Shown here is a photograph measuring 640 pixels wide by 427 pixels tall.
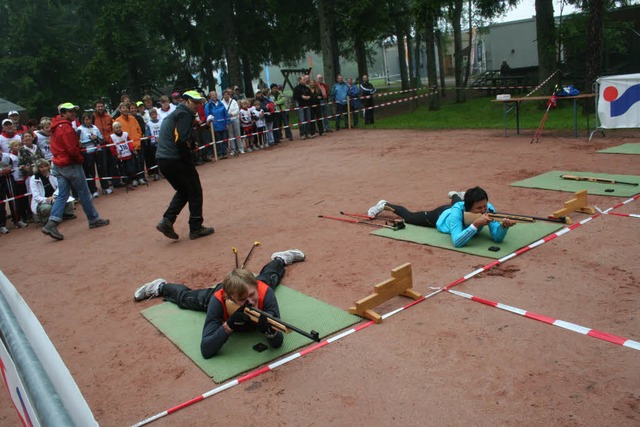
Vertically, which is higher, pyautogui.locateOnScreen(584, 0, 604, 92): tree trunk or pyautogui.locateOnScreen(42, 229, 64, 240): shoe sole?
pyautogui.locateOnScreen(584, 0, 604, 92): tree trunk

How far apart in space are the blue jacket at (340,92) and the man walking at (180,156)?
12047mm

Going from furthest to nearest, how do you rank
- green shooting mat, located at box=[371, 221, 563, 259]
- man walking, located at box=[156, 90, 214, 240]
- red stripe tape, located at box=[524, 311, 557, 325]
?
man walking, located at box=[156, 90, 214, 240]
green shooting mat, located at box=[371, 221, 563, 259]
red stripe tape, located at box=[524, 311, 557, 325]

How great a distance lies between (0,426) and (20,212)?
8106mm

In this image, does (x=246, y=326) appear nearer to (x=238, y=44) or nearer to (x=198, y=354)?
(x=198, y=354)

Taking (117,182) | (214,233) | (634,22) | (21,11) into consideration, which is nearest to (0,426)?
(214,233)

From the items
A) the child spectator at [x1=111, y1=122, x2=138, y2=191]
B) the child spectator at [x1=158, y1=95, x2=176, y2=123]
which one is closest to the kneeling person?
the child spectator at [x1=111, y1=122, x2=138, y2=191]

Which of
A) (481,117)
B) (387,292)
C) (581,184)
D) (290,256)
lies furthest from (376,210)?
(481,117)

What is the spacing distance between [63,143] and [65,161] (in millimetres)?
296

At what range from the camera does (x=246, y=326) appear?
4.48 m

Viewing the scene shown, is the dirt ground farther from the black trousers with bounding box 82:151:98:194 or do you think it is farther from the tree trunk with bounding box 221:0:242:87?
the tree trunk with bounding box 221:0:242:87

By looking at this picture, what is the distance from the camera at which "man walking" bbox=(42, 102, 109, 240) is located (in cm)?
839

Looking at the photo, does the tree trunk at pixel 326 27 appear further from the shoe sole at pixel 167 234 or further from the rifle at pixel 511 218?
the rifle at pixel 511 218

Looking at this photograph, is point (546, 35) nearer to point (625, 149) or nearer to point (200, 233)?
point (625, 149)

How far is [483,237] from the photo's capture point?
20.9 ft
